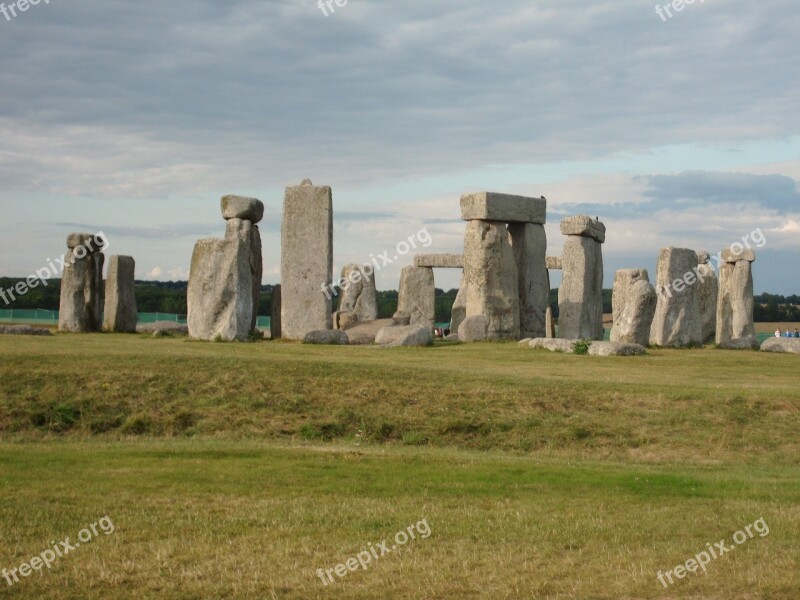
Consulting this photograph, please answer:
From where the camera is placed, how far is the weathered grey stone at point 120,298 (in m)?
28.8

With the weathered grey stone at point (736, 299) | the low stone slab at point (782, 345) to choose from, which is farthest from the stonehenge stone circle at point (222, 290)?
the weathered grey stone at point (736, 299)

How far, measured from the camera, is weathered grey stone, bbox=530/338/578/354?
22141mm

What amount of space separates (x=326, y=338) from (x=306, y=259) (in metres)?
2.32

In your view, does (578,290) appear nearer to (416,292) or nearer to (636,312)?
(636,312)

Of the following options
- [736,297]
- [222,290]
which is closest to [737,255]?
[736,297]

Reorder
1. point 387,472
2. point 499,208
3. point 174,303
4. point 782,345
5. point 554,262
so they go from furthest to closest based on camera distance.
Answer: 1. point 174,303
2. point 554,262
3. point 499,208
4. point 782,345
5. point 387,472

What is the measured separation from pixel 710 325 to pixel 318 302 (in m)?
13.3

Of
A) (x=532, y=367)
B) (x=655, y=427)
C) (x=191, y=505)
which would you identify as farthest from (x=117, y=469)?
(x=532, y=367)

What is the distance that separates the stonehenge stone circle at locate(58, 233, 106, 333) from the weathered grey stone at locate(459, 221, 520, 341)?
9.14m

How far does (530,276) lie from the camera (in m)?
29.1

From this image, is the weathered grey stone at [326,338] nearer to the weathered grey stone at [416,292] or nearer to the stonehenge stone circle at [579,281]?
the stonehenge stone circle at [579,281]

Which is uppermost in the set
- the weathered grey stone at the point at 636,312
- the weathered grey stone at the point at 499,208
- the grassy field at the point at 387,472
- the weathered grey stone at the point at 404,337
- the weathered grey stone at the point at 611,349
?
the weathered grey stone at the point at 499,208

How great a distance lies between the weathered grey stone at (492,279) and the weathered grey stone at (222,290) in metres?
5.88

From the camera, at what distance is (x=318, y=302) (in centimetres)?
2480
